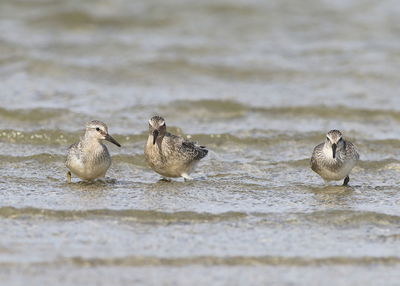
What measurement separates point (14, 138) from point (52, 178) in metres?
2.31

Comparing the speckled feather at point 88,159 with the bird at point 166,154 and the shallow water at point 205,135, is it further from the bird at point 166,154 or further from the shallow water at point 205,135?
the bird at point 166,154

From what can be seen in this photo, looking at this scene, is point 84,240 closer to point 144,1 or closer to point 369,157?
point 369,157

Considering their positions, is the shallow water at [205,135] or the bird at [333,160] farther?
the bird at [333,160]

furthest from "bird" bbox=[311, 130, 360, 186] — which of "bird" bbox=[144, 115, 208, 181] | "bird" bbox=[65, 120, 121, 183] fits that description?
"bird" bbox=[65, 120, 121, 183]

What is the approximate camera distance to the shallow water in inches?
305

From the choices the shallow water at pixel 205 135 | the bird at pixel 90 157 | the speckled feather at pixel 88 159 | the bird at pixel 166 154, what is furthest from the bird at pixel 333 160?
the speckled feather at pixel 88 159

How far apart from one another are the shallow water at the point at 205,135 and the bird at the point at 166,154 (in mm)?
207

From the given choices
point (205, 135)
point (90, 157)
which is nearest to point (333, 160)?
point (90, 157)

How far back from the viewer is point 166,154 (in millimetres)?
11016

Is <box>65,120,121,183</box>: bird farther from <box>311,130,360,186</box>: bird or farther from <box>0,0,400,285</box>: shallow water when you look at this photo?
<box>311,130,360,186</box>: bird

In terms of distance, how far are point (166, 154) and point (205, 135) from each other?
2623mm

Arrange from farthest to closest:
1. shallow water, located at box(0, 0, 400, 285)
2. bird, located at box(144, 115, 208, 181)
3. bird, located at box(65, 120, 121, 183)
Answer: bird, located at box(144, 115, 208, 181) < bird, located at box(65, 120, 121, 183) < shallow water, located at box(0, 0, 400, 285)

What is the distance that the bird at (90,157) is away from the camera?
10.5 m

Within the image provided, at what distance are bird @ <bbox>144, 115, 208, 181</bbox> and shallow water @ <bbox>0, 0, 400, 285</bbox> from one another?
21 cm
